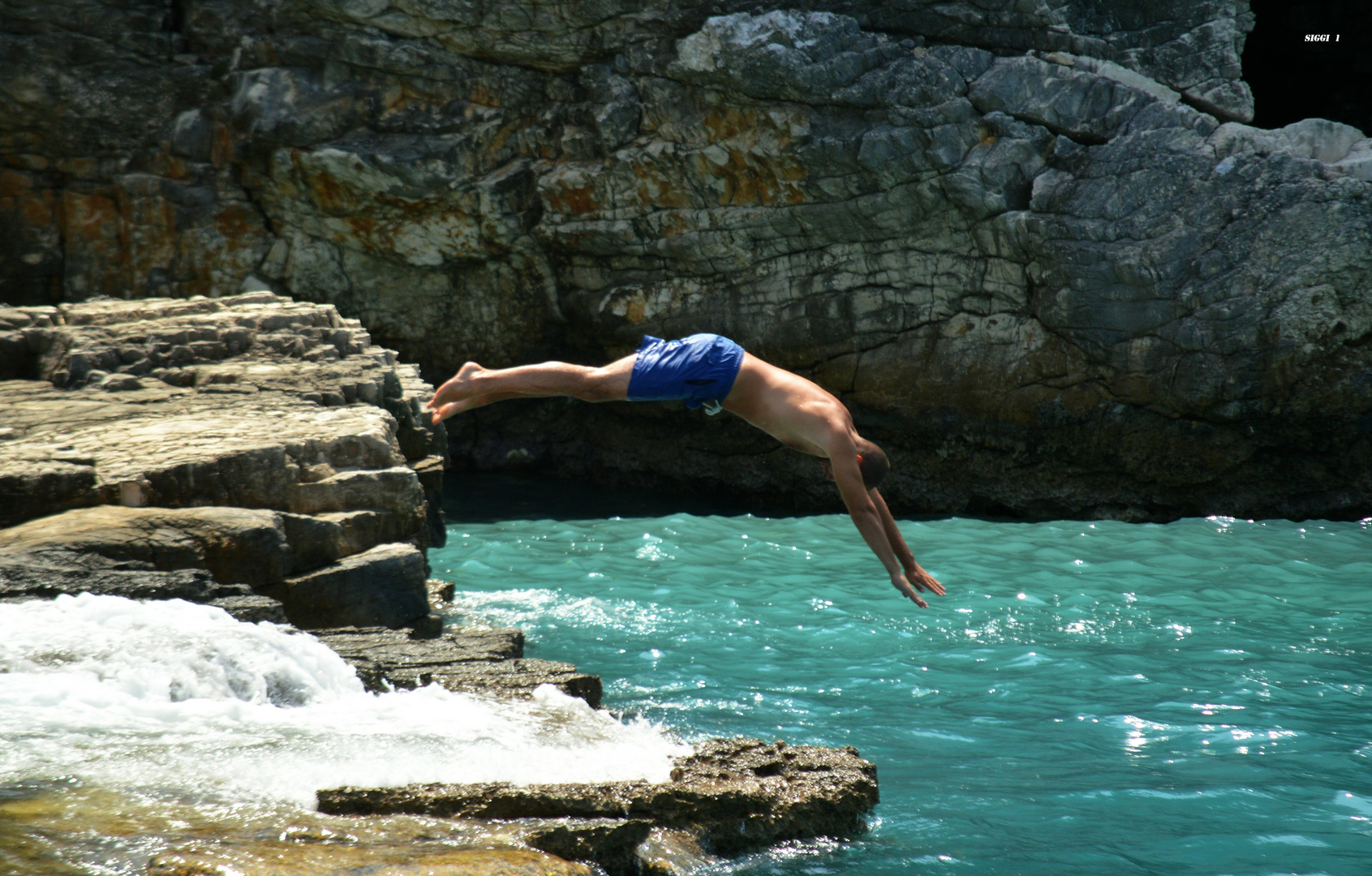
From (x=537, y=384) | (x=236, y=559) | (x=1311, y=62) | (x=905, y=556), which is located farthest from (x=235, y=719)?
(x=1311, y=62)

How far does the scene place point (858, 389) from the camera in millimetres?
12766

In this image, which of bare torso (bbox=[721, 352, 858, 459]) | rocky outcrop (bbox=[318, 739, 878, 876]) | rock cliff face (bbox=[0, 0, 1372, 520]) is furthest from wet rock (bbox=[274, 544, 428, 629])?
rock cliff face (bbox=[0, 0, 1372, 520])

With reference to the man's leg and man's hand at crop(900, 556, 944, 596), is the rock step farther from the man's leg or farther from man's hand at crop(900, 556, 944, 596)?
man's hand at crop(900, 556, 944, 596)

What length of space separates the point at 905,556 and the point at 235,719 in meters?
3.64

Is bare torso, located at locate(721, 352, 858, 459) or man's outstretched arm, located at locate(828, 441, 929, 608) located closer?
man's outstretched arm, located at locate(828, 441, 929, 608)

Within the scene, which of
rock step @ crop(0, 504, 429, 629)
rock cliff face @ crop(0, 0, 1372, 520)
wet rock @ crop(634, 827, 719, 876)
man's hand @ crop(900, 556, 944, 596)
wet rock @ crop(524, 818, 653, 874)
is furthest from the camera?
rock cliff face @ crop(0, 0, 1372, 520)

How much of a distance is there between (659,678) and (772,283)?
7.07 meters

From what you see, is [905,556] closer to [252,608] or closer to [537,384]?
[537,384]

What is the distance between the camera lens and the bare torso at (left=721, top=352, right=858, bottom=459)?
240 inches

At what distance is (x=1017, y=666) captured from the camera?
698 cm

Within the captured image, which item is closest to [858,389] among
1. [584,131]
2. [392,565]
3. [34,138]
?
[584,131]

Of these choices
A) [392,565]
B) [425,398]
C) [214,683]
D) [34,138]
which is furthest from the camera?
[34,138]

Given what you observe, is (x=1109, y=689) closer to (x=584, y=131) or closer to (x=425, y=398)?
(x=425, y=398)

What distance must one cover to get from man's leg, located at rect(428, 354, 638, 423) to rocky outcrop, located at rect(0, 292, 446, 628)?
511mm
